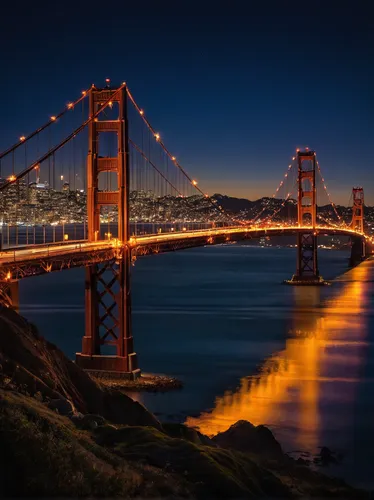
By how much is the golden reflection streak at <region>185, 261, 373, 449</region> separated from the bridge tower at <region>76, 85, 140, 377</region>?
11.2 ft

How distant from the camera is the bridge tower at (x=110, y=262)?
2438 cm

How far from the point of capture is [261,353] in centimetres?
3102

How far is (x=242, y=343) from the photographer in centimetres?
3356

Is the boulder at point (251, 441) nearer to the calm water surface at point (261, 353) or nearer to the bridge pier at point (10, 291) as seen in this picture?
the calm water surface at point (261, 353)

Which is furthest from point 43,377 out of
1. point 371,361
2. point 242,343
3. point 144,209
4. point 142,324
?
point 144,209

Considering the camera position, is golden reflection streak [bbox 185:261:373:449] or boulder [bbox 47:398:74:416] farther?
golden reflection streak [bbox 185:261:373:449]

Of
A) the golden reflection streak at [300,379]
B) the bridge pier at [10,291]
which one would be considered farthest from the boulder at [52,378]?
the golden reflection streak at [300,379]

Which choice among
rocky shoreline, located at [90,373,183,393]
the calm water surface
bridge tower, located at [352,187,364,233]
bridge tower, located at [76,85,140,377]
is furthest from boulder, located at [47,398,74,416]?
bridge tower, located at [352,187,364,233]

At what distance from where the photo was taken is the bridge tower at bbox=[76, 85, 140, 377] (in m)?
24.4

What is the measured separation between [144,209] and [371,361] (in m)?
29.9

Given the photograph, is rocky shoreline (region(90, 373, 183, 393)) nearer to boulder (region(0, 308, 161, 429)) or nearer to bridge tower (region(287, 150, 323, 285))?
boulder (region(0, 308, 161, 429))

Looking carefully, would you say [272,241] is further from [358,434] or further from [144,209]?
[358,434]

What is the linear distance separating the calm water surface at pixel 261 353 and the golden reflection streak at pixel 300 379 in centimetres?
3

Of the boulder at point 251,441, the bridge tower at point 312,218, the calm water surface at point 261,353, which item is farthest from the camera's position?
the bridge tower at point 312,218
